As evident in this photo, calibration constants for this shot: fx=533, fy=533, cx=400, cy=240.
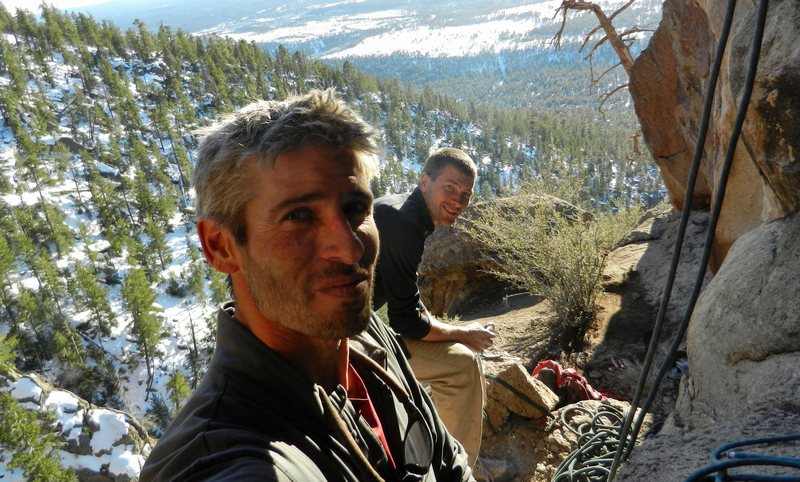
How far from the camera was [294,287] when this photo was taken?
1.24 m

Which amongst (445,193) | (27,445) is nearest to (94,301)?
(27,445)

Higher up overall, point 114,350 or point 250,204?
point 250,204

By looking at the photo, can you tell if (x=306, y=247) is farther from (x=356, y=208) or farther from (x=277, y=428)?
(x=277, y=428)

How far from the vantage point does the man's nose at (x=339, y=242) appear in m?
1.25

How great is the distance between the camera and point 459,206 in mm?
3236

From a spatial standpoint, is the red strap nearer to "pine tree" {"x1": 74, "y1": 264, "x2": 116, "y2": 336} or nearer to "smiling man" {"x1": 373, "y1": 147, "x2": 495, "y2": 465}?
"smiling man" {"x1": 373, "y1": 147, "x2": 495, "y2": 465}

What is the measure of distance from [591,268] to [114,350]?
44.9 m

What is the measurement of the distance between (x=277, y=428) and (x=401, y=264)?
1.83 metres

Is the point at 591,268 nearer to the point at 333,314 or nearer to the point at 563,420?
the point at 563,420

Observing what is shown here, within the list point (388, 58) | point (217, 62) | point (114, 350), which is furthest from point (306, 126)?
point (388, 58)

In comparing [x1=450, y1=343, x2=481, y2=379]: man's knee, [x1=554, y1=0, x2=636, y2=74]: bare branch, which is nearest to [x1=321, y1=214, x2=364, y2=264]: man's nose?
[x1=450, y1=343, x2=481, y2=379]: man's knee

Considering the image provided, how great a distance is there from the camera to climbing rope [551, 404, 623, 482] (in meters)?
2.87

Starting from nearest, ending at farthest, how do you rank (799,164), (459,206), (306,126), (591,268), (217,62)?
(306,126)
(799,164)
(459,206)
(591,268)
(217,62)

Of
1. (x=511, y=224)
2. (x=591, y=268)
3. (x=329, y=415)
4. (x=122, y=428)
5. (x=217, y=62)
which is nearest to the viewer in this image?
(x=329, y=415)
